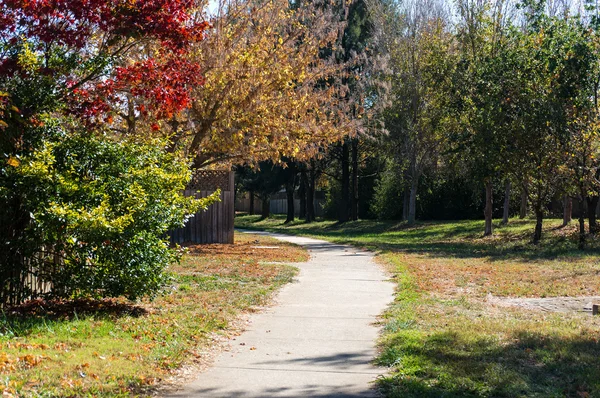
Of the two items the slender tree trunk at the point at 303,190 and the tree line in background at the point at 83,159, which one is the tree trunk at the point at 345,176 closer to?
the slender tree trunk at the point at 303,190

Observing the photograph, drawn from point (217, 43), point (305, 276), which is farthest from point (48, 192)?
point (217, 43)

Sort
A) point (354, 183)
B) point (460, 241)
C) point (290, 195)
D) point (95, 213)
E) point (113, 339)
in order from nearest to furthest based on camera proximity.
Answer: point (113, 339) → point (95, 213) → point (460, 241) → point (354, 183) → point (290, 195)

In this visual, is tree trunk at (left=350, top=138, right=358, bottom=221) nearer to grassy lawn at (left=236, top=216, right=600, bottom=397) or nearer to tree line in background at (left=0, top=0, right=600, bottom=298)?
tree line in background at (left=0, top=0, right=600, bottom=298)

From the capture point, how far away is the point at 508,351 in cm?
775

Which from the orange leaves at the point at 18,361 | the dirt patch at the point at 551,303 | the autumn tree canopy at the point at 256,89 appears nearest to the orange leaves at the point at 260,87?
the autumn tree canopy at the point at 256,89

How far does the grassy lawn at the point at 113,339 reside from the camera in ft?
20.6

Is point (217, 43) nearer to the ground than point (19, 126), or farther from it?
farther from it

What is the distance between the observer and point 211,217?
79.1 feet

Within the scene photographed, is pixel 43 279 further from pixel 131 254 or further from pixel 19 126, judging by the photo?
pixel 19 126

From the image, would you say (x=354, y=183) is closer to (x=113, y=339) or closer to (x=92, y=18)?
(x=92, y=18)

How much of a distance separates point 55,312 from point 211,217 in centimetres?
1495

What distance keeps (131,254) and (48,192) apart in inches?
51.9

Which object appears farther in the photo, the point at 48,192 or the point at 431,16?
the point at 431,16

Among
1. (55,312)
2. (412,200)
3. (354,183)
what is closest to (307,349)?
(55,312)
